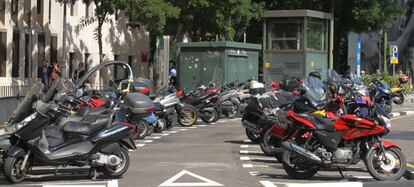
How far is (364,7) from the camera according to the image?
3538 cm

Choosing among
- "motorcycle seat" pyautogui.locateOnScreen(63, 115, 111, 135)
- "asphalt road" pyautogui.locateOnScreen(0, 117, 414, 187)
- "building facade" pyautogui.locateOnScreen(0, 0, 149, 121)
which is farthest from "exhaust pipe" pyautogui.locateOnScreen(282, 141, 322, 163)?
"building facade" pyautogui.locateOnScreen(0, 0, 149, 121)

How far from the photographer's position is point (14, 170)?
32.6 feet

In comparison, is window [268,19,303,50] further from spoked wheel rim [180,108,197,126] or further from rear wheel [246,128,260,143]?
rear wheel [246,128,260,143]

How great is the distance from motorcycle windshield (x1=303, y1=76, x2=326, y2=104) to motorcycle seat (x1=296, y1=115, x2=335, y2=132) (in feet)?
7.79

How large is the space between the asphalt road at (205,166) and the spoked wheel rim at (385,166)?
143mm

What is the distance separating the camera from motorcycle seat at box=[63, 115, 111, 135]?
10203mm

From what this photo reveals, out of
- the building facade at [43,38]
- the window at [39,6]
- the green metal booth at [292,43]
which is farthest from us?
the window at [39,6]

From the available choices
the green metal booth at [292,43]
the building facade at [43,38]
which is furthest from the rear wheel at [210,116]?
the building facade at [43,38]

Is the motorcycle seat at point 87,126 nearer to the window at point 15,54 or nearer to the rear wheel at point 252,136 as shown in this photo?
the rear wheel at point 252,136

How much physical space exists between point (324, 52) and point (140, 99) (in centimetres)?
1846

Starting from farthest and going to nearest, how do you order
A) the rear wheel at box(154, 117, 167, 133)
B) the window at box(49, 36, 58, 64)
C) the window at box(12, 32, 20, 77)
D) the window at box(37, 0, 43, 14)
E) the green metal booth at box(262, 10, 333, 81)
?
Answer: the window at box(49, 36, 58, 64), the window at box(37, 0, 43, 14), the window at box(12, 32, 20, 77), the green metal booth at box(262, 10, 333, 81), the rear wheel at box(154, 117, 167, 133)

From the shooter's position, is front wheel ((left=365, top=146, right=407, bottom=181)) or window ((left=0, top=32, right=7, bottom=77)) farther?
window ((left=0, top=32, right=7, bottom=77))

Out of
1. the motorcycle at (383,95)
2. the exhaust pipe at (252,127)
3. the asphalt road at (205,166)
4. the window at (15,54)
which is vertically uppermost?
the window at (15,54)

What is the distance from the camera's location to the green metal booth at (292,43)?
90.5 ft
